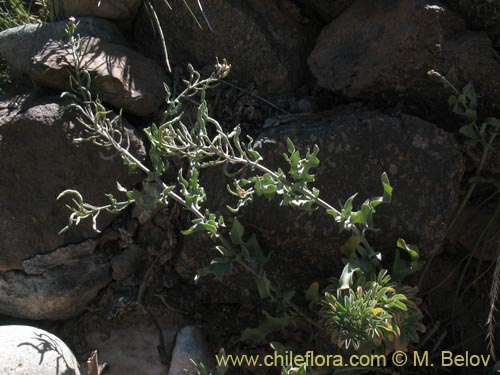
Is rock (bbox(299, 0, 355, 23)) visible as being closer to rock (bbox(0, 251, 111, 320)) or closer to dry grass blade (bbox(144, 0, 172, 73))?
dry grass blade (bbox(144, 0, 172, 73))

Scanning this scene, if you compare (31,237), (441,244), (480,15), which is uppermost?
(480,15)

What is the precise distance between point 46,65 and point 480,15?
5.65ft

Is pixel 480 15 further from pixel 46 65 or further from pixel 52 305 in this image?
pixel 52 305

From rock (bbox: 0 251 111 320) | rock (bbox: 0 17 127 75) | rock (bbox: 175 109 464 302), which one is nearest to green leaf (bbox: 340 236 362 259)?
rock (bbox: 175 109 464 302)

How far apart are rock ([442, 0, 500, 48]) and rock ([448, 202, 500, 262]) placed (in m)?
0.64

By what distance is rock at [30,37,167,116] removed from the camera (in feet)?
9.32

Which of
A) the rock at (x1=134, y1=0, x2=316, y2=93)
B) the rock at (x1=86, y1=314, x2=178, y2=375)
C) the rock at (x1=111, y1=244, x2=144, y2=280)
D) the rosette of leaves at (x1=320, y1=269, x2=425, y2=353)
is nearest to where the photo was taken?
the rosette of leaves at (x1=320, y1=269, x2=425, y2=353)

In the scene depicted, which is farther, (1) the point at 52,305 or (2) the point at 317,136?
(1) the point at 52,305

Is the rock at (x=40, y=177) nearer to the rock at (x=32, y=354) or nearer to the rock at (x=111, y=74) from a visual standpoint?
the rock at (x=111, y=74)

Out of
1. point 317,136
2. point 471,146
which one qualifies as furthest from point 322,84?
point 471,146

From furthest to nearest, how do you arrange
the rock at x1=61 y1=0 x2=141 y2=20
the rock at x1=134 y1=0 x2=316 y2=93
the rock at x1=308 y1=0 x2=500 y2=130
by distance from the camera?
the rock at x1=61 y1=0 x2=141 y2=20 → the rock at x1=134 y1=0 x2=316 y2=93 → the rock at x1=308 y1=0 x2=500 y2=130

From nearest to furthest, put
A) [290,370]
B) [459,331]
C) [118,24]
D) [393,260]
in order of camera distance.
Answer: [290,370] < [393,260] < [459,331] < [118,24]

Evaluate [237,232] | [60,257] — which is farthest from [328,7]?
[60,257]

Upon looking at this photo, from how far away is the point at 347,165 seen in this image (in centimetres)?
257
